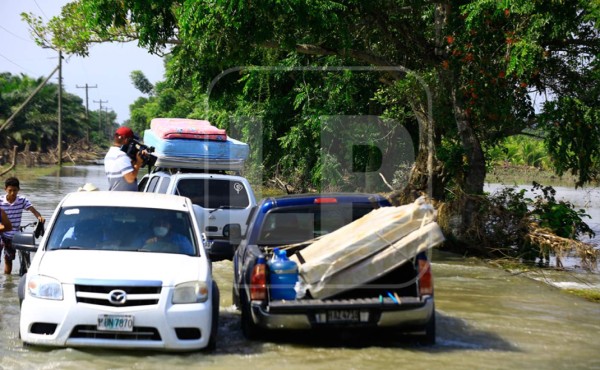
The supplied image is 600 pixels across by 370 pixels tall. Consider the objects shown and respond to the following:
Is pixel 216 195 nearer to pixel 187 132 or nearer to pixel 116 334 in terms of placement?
pixel 187 132

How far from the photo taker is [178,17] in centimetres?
1836

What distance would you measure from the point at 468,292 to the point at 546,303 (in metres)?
1.27

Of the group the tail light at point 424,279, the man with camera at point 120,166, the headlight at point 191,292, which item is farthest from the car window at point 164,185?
the tail light at point 424,279

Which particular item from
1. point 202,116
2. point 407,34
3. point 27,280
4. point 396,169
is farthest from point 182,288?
point 202,116

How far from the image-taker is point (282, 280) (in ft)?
28.4

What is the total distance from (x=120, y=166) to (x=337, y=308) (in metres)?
5.32

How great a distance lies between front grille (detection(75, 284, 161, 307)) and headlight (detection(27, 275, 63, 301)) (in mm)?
175

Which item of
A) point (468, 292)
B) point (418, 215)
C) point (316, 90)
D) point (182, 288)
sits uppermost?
point (316, 90)

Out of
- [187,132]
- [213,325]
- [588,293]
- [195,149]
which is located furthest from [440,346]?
[187,132]

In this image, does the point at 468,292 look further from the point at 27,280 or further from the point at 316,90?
the point at 316,90

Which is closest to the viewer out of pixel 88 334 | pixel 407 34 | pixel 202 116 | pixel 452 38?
pixel 88 334

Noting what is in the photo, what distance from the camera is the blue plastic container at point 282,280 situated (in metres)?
8.60

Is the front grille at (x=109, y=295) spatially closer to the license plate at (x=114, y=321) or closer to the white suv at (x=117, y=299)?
the white suv at (x=117, y=299)

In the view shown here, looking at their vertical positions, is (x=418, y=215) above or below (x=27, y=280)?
above
